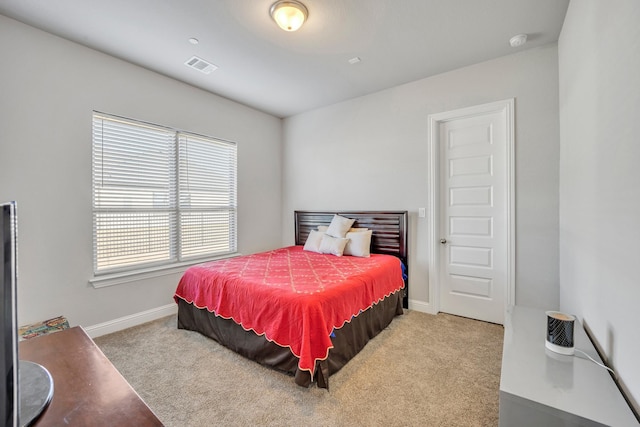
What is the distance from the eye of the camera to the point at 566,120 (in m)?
2.27

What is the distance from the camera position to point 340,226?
12.1 feet

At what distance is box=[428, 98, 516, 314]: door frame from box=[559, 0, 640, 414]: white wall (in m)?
0.64

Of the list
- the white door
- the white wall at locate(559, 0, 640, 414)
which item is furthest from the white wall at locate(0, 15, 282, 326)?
the white wall at locate(559, 0, 640, 414)

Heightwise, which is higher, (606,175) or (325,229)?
(606,175)

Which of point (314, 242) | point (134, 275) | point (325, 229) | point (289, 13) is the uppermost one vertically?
point (289, 13)

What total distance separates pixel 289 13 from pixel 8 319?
2399 mm

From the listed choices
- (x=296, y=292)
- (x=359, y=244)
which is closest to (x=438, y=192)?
(x=359, y=244)

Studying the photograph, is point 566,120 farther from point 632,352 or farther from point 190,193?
point 190,193

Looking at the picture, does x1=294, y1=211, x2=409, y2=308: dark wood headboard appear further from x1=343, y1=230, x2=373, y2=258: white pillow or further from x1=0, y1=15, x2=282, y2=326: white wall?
x1=0, y1=15, x2=282, y2=326: white wall

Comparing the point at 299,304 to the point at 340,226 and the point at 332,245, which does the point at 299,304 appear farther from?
the point at 340,226

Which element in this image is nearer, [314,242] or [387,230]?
[387,230]

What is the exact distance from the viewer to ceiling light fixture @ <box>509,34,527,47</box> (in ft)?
8.25

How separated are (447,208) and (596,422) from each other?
251 cm

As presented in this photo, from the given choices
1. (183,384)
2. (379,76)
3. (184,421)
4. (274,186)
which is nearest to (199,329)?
(183,384)
